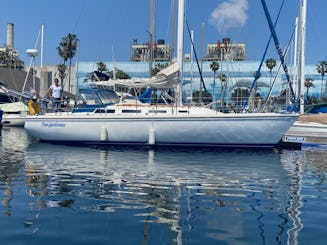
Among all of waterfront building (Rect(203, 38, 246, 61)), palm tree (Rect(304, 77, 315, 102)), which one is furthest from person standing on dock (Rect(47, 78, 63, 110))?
palm tree (Rect(304, 77, 315, 102))

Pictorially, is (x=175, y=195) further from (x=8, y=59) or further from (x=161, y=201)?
(x=8, y=59)

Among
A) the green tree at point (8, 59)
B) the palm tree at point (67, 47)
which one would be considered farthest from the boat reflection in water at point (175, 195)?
the green tree at point (8, 59)

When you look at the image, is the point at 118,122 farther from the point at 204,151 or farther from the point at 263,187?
the point at 263,187

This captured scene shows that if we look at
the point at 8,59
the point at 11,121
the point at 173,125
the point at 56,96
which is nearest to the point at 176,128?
the point at 173,125

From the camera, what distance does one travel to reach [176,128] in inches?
770

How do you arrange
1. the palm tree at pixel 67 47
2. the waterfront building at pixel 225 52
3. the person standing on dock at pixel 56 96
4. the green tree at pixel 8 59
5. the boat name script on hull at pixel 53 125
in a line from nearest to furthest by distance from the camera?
1. the boat name script on hull at pixel 53 125
2. the person standing on dock at pixel 56 96
3. the waterfront building at pixel 225 52
4. the palm tree at pixel 67 47
5. the green tree at pixel 8 59

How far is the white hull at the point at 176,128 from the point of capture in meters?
19.2

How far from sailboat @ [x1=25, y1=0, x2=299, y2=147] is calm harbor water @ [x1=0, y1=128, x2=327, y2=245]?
3.45 m

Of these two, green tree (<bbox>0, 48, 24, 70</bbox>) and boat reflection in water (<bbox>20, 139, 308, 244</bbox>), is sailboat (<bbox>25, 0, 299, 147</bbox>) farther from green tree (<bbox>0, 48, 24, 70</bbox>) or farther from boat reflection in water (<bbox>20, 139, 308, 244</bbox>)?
green tree (<bbox>0, 48, 24, 70</bbox>)

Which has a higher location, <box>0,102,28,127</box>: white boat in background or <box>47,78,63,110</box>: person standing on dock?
<box>47,78,63,110</box>: person standing on dock

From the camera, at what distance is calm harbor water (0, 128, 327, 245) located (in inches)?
251

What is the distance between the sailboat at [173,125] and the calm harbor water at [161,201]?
3446 mm

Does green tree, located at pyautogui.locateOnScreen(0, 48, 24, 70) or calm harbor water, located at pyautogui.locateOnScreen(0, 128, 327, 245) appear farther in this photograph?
green tree, located at pyautogui.locateOnScreen(0, 48, 24, 70)

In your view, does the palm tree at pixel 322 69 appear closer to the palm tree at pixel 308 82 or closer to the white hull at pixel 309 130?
the palm tree at pixel 308 82
